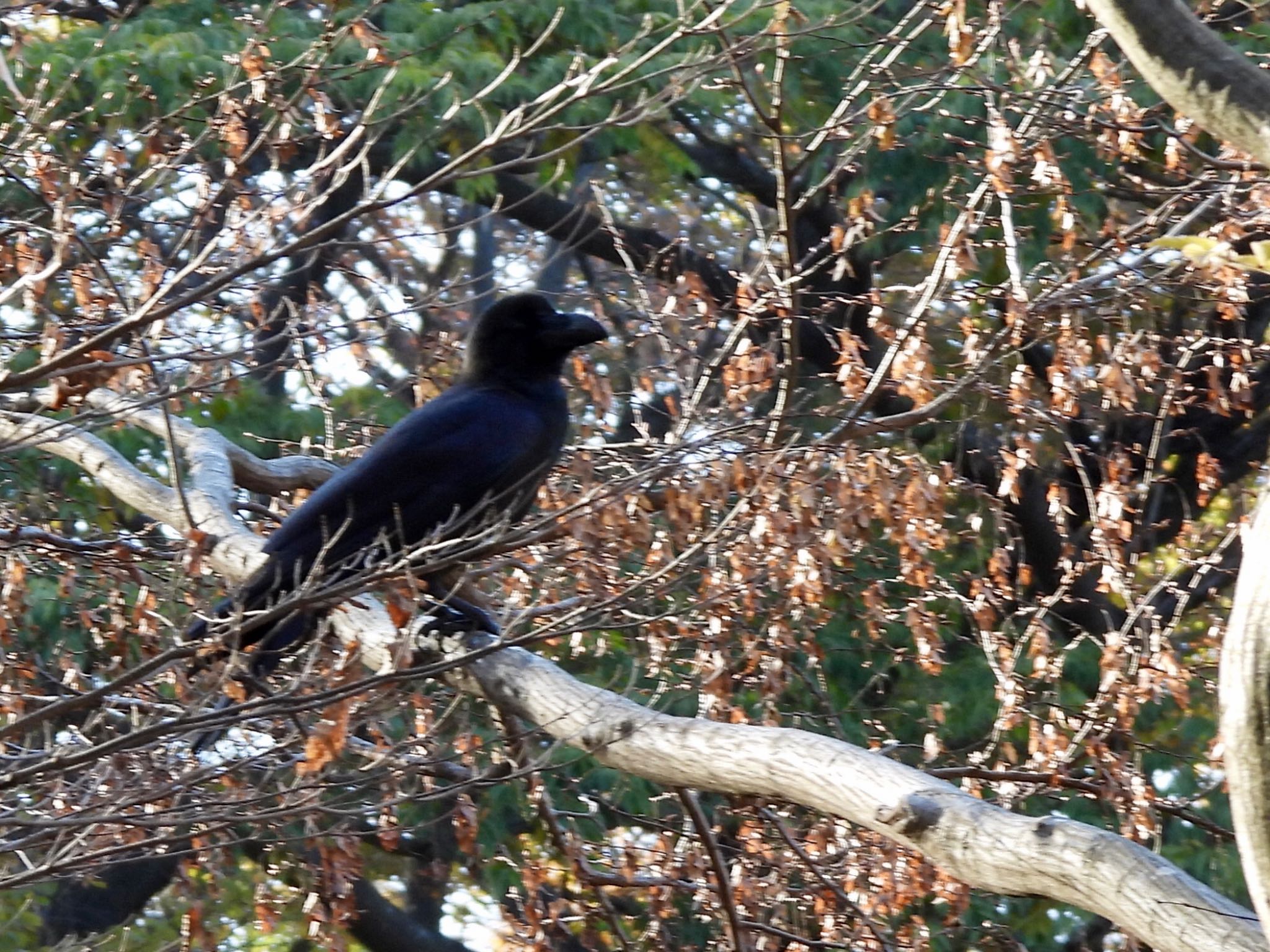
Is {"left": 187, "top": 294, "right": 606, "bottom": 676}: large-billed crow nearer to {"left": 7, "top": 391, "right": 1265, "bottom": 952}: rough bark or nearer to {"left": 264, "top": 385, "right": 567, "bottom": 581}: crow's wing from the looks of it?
{"left": 264, "top": 385, "right": 567, "bottom": 581}: crow's wing

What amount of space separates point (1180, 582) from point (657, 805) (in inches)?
117

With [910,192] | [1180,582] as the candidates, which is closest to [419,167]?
[910,192]

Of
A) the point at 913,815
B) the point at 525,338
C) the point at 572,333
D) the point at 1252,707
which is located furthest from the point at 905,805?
the point at 525,338

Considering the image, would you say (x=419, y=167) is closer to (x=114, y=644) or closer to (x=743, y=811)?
(x=114, y=644)

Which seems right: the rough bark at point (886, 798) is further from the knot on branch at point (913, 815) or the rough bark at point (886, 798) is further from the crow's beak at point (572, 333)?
the crow's beak at point (572, 333)

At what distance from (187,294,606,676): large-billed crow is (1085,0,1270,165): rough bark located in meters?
2.21

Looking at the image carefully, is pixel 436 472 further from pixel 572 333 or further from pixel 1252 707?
pixel 1252 707

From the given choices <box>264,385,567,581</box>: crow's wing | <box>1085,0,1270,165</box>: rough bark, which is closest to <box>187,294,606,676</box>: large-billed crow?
<box>264,385,567,581</box>: crow's wing

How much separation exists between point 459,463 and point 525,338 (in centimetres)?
82

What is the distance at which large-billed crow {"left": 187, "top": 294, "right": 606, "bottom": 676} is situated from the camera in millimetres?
4949

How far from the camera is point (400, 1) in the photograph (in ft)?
28.6

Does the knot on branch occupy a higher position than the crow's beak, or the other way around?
the crow's beak

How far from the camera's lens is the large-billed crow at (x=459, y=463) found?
495 centimetres

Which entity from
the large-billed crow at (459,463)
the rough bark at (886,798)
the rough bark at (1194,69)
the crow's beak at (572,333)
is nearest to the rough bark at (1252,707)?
the rough bark at (886,798)
